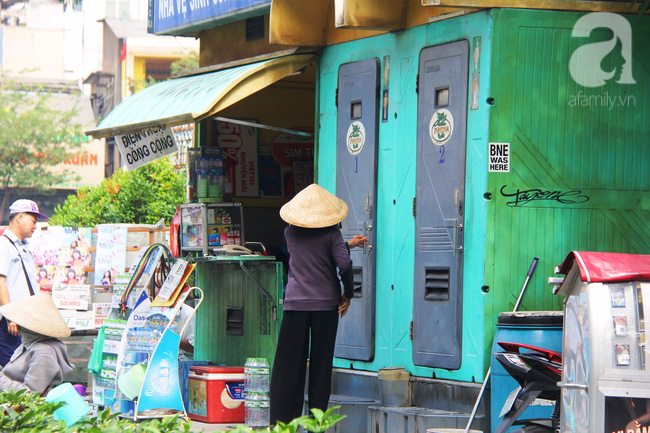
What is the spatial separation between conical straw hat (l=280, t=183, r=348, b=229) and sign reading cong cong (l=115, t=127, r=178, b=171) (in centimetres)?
305

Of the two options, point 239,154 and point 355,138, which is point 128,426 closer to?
point 355,138

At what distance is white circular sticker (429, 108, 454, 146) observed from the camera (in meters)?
8.34

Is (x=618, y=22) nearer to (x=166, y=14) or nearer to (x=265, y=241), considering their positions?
(x=265, y=241)

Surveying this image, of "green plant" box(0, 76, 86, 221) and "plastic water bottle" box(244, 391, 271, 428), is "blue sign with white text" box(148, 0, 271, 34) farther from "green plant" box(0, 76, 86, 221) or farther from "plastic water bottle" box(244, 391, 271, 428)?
"green plant" box(0, 76, 86, 221)

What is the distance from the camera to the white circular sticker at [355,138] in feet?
30.9

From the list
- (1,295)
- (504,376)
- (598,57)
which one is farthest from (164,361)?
(598,57)

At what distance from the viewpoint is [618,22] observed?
823 cm

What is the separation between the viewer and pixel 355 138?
950 cm

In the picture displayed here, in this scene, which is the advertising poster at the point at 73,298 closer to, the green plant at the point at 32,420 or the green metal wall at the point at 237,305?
the green metal wall at the point at 237,305

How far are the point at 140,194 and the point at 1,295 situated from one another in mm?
12055

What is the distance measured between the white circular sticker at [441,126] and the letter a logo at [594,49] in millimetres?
1012

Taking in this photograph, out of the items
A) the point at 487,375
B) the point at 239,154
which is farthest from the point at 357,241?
the point at 239,154

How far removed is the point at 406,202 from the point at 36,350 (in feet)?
10.6

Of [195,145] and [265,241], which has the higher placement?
[195,145]
